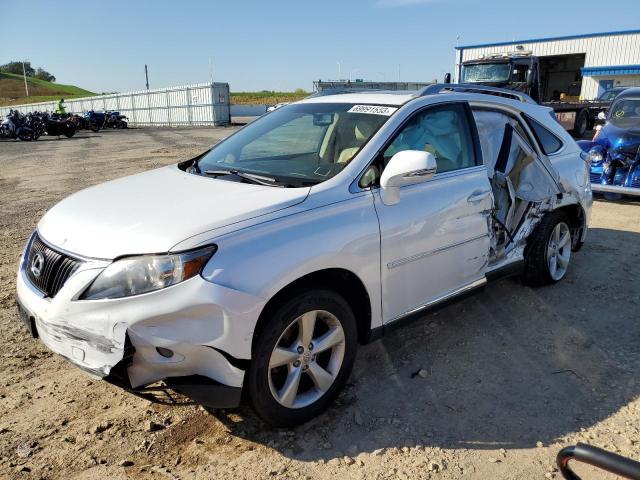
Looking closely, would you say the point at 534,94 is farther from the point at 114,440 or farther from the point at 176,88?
the point at 176,88

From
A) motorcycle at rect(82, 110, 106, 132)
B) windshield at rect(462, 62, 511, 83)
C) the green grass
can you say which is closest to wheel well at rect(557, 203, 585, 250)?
windshield at rect(462, 62, 511, 83)

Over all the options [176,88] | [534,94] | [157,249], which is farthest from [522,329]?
[176,88]

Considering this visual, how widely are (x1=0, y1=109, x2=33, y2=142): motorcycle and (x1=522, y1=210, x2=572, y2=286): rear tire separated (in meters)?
27.8

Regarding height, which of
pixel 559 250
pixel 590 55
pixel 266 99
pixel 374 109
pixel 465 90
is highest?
pixel 590 55

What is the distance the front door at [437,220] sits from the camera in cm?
317

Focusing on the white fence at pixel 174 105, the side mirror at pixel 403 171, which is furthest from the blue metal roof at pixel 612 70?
the side mirror at pixel 403 171

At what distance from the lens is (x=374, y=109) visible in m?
3.54

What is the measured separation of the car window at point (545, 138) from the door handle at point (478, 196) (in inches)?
52.8

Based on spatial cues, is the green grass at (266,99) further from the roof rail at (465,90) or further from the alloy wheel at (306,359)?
the alloy wheel at (306,359)

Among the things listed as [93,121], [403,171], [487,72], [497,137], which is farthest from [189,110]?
[403,171]

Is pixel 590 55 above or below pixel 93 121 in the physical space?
above

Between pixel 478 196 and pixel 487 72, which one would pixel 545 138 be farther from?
pixel 487 72

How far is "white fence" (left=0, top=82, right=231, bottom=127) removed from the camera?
34281mm

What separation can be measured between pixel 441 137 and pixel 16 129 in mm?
28109
